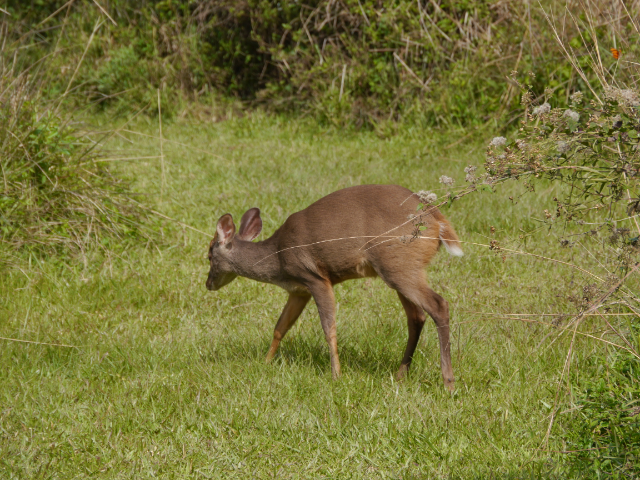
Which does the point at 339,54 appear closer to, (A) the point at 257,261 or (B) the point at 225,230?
(B) the point at 225,230

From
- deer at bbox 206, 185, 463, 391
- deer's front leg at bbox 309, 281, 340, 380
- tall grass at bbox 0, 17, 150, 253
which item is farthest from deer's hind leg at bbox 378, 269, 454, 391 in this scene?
tall grass at bbox 0, 17, 150, 253

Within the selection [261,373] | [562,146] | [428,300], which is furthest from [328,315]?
[562,146]

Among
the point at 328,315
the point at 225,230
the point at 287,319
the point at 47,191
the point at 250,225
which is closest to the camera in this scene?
the point at 328,315

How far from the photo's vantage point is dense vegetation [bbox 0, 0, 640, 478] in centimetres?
320

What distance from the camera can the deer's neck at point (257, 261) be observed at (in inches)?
181

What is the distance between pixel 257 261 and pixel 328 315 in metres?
0.70

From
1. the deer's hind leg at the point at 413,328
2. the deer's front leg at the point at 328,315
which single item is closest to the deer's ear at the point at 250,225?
the deer's front leg at the point at 328,315

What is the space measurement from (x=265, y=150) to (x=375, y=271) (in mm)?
5674

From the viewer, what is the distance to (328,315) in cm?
423

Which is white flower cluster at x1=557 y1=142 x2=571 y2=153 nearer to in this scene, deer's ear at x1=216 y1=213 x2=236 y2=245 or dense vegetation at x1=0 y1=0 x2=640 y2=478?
dense vegetation at x1=0 y1=0 x2=640 y2=478

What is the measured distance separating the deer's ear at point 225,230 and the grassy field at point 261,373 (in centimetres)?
58

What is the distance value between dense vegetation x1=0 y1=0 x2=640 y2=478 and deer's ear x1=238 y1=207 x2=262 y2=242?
59 centimetres

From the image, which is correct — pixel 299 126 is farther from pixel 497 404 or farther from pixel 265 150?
pixel 497 404

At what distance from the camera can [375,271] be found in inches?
163
